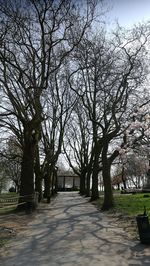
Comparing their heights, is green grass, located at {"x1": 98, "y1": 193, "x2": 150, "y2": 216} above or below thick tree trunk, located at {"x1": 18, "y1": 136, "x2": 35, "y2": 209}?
below

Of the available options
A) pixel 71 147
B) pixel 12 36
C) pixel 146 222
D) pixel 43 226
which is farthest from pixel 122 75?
pixel 71 147

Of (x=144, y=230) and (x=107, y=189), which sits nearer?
(x=144, y=230)

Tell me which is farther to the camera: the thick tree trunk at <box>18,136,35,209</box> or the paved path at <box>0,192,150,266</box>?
the thick tree trunk at <box>18,136,35,209</box>

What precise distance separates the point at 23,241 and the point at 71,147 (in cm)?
4088

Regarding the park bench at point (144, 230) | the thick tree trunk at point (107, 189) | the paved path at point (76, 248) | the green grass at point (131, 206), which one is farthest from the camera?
the thick tree trunk at point (107, 189)

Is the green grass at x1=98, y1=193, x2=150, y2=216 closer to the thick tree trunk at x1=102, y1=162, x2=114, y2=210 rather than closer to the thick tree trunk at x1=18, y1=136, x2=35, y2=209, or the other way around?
the thick tree trunk at x1=102, y1=162, x2=114, y2=210

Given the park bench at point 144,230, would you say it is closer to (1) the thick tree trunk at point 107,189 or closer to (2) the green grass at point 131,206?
(2) the green grass at point 131,206

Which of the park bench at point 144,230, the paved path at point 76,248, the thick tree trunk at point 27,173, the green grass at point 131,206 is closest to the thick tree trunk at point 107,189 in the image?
the green grass at point 131,206

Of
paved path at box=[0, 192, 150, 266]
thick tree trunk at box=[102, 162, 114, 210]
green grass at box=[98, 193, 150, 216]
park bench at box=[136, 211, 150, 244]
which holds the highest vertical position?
thick tree trunk at box=[102, 162, 114, 210]

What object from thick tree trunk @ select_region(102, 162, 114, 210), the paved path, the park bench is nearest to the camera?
the paved path

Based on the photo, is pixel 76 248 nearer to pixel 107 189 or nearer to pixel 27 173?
pixel 107 189

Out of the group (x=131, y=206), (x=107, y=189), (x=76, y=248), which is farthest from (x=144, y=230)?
(x=131, y=206)

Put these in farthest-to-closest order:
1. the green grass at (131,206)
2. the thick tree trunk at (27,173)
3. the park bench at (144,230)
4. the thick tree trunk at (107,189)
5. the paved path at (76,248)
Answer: the thick tree trunk at (27,173) → the thick tree trunk at (107,189) → the green grass at (131,206) → the park bench at (144,230) → the paved path at (76,248)

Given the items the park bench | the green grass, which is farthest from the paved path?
the green grass
